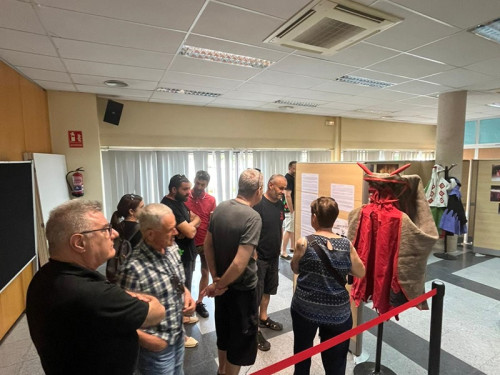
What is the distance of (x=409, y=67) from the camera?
10.3ft

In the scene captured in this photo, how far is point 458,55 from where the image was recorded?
2.81m

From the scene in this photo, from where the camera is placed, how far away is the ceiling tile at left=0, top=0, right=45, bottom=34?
5.79 feet

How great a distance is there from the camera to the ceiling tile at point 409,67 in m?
2.90

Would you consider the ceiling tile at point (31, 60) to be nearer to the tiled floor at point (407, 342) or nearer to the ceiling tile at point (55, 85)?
the ceiling tile at point (55, 85)

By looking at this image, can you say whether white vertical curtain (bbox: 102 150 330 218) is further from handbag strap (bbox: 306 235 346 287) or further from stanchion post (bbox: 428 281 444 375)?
stanchion post (bbox: 428 281 444 375)

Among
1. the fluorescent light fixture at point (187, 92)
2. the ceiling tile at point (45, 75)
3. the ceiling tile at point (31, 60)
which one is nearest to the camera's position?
the ceiling tile at point (31, 60)

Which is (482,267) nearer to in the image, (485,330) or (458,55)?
(485,330)

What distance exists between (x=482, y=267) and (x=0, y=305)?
6185 mm

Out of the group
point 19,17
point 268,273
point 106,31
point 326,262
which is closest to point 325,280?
point 326,262

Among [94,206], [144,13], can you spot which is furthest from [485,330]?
[144,13]

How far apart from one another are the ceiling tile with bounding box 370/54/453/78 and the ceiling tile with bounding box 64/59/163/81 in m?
2.67

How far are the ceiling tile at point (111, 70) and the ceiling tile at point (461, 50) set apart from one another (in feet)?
9.70

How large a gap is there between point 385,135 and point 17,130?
8.06 m

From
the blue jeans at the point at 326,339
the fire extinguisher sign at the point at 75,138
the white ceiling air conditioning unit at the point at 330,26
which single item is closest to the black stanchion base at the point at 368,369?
the blue jeans at the point at 326,339
